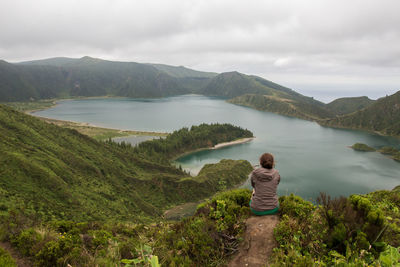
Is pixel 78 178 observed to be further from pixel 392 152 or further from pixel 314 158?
pixel 392 152

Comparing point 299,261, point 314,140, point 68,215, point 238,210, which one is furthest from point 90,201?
point 314,140

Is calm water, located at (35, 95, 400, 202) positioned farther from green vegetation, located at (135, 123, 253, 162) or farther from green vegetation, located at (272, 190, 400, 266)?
green vegetation, located at (272, 190, 400, 266)

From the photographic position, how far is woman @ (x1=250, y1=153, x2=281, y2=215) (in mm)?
7090

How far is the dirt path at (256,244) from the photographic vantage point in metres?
5.46

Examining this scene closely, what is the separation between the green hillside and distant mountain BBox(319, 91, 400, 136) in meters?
121

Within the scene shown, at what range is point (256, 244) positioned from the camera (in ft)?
19.7

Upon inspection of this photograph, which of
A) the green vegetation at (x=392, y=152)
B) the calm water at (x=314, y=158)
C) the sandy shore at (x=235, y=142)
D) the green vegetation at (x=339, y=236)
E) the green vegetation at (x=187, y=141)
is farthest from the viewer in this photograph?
the sandy shore at (x=235, y=142)

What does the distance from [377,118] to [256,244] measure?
182m

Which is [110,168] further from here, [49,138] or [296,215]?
[296,215]

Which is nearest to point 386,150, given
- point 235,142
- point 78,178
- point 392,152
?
point 392,152

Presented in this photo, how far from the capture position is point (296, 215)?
6.90 meters

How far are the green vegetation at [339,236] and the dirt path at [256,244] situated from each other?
313 millimetres

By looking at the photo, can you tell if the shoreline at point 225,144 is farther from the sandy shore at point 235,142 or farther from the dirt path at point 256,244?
the dirt path at point 256,244

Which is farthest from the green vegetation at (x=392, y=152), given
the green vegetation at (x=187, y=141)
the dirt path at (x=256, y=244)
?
the dirt path at (x=256, y=244)
